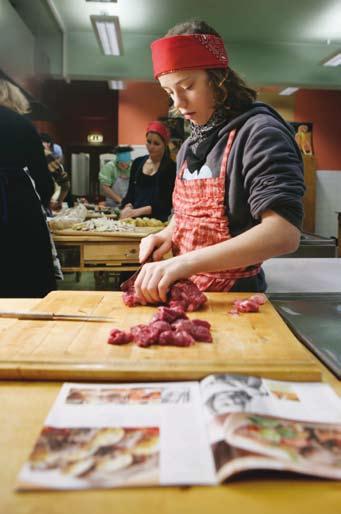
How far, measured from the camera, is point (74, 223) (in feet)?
11.0

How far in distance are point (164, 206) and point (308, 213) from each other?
16.5ft

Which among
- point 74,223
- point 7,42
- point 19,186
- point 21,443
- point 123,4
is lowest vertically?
point 21,443

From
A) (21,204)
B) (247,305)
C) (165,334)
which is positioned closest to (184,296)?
(247,305)

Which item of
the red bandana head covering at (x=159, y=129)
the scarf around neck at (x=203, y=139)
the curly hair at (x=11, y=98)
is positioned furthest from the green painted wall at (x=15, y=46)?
the scarf around neck at (x=203, y=139)

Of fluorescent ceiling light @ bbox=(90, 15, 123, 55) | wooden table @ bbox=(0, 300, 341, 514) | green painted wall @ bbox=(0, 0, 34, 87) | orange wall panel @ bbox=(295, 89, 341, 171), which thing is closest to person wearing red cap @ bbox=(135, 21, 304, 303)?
wooden table @ bbox=(0, 300, 341, 514)

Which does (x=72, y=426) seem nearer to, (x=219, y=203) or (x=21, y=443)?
(x=21, y=443)

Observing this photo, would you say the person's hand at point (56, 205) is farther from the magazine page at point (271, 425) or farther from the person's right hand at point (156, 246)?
the magazine page at point (271, 425)

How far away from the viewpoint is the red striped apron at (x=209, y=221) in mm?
1502

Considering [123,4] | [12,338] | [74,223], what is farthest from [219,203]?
[123,4]

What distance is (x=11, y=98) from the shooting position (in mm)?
2432

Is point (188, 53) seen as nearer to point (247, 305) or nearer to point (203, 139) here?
point (203, 139)

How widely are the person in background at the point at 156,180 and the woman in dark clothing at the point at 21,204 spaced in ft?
4.60

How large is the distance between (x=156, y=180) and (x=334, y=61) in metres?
4.40

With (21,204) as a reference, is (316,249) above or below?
below
